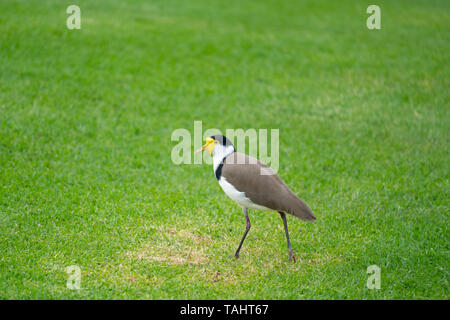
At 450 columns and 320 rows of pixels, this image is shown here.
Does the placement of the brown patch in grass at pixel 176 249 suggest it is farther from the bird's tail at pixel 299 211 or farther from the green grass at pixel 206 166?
the bird's tail at pixel 299 211

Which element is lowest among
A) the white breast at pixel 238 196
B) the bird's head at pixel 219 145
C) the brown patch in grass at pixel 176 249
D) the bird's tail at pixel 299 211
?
the brown patch in grass at pixel 176 249

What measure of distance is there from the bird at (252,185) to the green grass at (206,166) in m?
0.76

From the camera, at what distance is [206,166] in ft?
27.0

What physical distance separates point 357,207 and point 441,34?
359 inches

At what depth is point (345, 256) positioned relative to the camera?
19.1 ft

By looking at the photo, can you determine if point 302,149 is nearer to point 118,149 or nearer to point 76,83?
point 118,149

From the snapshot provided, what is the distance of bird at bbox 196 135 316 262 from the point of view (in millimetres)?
5246

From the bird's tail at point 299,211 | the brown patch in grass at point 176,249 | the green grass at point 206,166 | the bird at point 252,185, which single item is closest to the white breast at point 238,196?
the bird at point 252,185

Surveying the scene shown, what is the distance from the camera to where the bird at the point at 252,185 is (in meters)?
5.25

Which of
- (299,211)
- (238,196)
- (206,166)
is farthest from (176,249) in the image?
(206,166)

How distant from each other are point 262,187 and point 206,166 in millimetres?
2996

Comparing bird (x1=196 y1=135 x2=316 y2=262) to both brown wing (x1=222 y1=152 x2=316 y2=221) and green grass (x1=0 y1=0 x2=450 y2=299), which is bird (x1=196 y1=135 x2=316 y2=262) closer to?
brown wing (x1=222 y1=152 x2=316 y2=221)

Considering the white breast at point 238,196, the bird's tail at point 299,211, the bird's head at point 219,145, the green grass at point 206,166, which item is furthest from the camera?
the bird's head at point 219,145

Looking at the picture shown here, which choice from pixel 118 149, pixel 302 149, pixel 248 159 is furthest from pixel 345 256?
pixel 118 149
